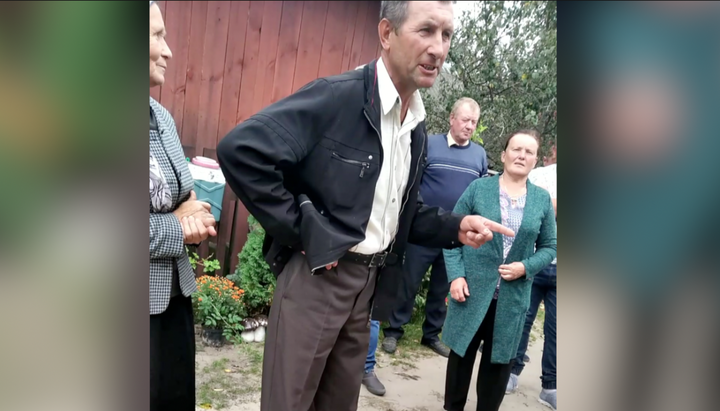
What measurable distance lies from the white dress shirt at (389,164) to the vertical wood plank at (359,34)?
23cm

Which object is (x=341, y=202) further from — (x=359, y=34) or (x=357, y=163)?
(x=359, y=34)

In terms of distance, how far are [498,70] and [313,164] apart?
0.63 meters

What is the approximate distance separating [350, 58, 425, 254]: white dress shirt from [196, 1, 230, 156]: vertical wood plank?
555 mm

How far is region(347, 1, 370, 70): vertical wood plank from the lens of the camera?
1321 millimetres

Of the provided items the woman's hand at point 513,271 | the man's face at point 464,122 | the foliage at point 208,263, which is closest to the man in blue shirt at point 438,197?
the man's face at point 464,122

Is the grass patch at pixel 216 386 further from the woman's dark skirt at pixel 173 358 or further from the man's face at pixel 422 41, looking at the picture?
the man's face at pixel 422 41

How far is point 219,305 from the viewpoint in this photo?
1313 millimetres

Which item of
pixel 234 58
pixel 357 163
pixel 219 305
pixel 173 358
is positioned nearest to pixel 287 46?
pixel 234 58

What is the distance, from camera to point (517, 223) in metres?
1.45

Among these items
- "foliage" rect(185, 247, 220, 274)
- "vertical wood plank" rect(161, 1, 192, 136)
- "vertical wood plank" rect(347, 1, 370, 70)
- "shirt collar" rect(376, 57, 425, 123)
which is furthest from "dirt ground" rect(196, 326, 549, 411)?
"vertical wood plank" rect(347, 1, 370, 70)
